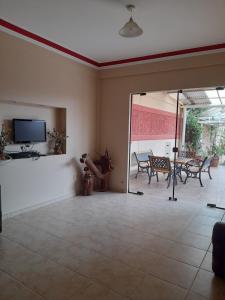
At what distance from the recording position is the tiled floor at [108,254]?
2018mm

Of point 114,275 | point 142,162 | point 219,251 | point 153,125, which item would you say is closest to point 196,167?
point 142,162

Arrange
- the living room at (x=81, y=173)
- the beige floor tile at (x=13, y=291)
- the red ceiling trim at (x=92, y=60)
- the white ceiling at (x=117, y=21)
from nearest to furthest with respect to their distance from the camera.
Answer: the beige floor tile at (x=13, y=291), the living room at (x=81, y=173), the white ceiling at (x=117, y=21), the red ceiling trim at (x=92, y=60)

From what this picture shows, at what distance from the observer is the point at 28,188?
382cm

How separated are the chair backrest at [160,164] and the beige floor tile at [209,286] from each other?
3.39m

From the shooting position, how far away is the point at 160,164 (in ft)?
18.7

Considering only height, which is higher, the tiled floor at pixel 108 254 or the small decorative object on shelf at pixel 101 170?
the small decorative object on shelf at pixel 101 170

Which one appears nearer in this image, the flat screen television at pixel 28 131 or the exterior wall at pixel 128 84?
the flat screen television at pixel 28 131

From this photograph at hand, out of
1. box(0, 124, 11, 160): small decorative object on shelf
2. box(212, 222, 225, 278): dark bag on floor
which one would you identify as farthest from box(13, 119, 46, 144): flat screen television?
box(212, 222, 225, 278): dark bag on floor

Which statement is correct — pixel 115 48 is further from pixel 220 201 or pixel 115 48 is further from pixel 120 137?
pixel 220 201

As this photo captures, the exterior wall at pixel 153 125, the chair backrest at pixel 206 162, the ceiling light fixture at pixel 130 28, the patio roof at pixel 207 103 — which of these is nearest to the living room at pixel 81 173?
the ceiling light fixture at pixel 130 28

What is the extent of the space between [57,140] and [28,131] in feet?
2.42

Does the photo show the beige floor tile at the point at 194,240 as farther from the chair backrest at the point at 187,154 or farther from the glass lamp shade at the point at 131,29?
the glass lamp shade at the point at 131,29

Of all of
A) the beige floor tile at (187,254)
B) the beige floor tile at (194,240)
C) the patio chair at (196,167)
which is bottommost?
the beige floor tile at (187,254)

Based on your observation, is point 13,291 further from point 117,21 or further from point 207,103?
point 207,103
